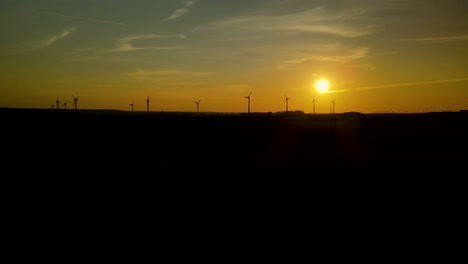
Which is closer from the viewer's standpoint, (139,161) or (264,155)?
(139,161)

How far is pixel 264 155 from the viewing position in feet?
103

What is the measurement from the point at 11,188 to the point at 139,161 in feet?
32.9

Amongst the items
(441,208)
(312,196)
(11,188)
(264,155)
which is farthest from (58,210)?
(264,155)

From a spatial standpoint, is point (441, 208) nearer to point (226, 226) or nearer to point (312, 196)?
point (312, 196)

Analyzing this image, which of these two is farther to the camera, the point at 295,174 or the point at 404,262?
the point at 295,174

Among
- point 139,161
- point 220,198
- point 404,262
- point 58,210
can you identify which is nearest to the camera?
point 404,262

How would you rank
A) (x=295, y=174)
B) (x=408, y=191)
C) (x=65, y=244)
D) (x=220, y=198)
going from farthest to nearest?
(x=295, y=174) < (x=408, y=191) < (x=220, y=198) < (x=65, y=244)

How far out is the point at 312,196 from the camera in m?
16.2

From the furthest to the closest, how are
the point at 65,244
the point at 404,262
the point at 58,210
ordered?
the point at 58,210 < the point at 65,244 < the point at 404,262

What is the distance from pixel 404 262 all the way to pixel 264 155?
71.3ft

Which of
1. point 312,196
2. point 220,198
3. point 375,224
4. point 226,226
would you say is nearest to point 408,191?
point 312,196

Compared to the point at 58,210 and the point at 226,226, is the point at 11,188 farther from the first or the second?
the point at 226,226

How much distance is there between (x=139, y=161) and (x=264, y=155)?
373 inches

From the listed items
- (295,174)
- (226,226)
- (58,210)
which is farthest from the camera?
(295,174)
